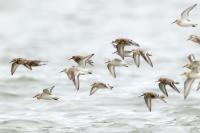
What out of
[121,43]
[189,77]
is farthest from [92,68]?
[121,43]

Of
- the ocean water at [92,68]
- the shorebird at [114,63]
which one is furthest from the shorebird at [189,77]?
the ocean water at [92,68]

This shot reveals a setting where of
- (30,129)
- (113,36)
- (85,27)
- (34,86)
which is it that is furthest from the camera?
(85,27)

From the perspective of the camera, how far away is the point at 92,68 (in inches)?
1141

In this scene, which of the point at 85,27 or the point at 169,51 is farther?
the point at 85,27

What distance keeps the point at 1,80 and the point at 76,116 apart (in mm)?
5942

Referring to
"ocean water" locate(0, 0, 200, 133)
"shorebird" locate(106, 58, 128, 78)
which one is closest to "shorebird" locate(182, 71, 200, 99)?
"shorebird" locate(106, 58, 128, 78)

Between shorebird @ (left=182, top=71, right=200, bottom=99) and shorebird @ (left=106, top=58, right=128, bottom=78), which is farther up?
shorebird @ (left=106, top=58, right=128, bottom=78)

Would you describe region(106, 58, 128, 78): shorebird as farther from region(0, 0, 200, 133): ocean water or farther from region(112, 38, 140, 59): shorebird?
region(0, 0, 200, 133): ocean water

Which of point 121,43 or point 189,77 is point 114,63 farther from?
point 189,77

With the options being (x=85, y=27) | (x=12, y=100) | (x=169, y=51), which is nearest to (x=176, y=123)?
(x=12, y=100)

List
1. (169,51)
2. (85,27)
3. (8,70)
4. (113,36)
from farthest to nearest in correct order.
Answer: (85,27) < (113,36) < (169,51) < (8,70)

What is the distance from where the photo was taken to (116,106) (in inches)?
941

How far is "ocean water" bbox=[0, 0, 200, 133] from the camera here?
21531 mm

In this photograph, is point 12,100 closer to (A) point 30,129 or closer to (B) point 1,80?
(B) point 1,80
